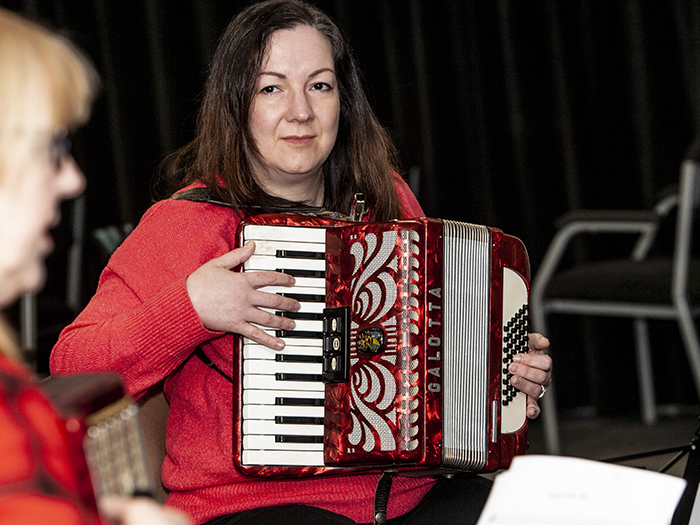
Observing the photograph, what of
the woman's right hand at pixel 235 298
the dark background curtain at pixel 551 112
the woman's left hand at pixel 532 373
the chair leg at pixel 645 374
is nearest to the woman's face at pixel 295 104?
the woman's right hand at pixel 235 298

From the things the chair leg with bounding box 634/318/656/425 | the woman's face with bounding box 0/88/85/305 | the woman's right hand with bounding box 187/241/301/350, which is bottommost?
the chair leg with bounding box 634/318/656/425

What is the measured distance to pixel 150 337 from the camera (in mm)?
1192

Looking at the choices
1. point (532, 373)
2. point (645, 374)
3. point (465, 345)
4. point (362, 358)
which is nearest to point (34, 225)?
point (362, 358)

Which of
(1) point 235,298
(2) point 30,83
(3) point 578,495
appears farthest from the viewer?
(1) point 235,298

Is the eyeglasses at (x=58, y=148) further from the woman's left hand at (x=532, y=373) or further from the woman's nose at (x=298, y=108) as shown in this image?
the woman's left hand at (x=532, y=373)

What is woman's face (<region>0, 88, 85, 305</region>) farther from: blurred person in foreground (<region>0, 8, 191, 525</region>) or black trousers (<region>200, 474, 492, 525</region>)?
black trousers (<region>200, 474, 492, 525</region>)

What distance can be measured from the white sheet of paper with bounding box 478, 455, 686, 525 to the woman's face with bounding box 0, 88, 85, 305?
520mm

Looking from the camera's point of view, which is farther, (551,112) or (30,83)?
(551,112)

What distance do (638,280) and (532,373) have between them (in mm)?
1296

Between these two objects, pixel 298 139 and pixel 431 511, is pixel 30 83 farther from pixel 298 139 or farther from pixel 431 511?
pixel 431 511

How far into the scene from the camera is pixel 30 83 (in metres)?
0.60

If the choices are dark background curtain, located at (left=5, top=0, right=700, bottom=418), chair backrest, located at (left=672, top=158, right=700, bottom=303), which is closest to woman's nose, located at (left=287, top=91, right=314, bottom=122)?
chair backrest, located at (left=672, top=158, right=700, bottom=303)

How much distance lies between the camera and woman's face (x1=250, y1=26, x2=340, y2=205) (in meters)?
1.41

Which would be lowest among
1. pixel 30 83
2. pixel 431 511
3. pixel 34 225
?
pixel 431 511
